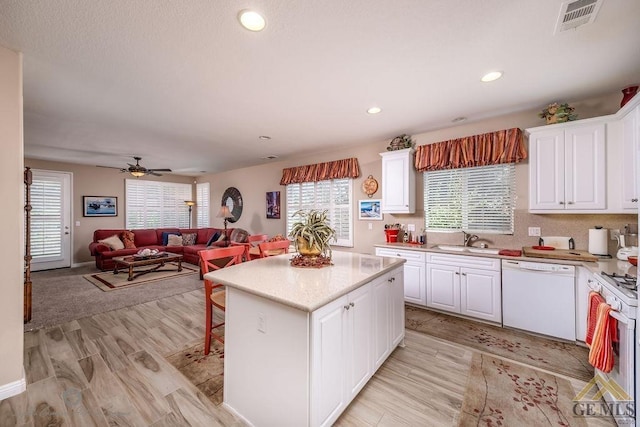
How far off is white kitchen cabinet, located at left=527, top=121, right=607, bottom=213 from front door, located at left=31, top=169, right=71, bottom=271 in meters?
9.46

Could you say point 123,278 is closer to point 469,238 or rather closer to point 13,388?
point 13,388

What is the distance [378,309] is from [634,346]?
148 centimetres

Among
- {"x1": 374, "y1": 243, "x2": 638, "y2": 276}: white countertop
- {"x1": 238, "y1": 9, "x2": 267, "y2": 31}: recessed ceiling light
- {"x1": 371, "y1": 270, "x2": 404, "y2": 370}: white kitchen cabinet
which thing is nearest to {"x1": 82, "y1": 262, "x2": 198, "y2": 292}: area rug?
{"x1": 371, "y1": 270, "x2": 404, "y2": 370}: white kitchen cabinet

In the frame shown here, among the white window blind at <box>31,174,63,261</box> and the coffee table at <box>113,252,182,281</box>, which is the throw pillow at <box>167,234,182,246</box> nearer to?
the coffee table at <box>113,252,182,281</box>

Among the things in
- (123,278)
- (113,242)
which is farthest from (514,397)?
(113,242)

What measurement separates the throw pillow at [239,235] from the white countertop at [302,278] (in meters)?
4.18

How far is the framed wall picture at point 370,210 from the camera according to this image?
4457 millimetres

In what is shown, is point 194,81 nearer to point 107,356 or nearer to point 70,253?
point 107,356

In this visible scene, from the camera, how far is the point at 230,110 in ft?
10.0

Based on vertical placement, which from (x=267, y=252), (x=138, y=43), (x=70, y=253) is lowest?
(x=70, y=253)

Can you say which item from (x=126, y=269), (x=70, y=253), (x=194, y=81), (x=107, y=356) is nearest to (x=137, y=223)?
(x=70, y=253)

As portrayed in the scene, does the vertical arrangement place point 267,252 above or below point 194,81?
below

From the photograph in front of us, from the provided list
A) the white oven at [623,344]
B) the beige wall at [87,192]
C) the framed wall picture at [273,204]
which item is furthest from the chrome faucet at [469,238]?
the beige wall at [87,192]

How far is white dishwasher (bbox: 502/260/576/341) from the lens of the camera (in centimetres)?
262
